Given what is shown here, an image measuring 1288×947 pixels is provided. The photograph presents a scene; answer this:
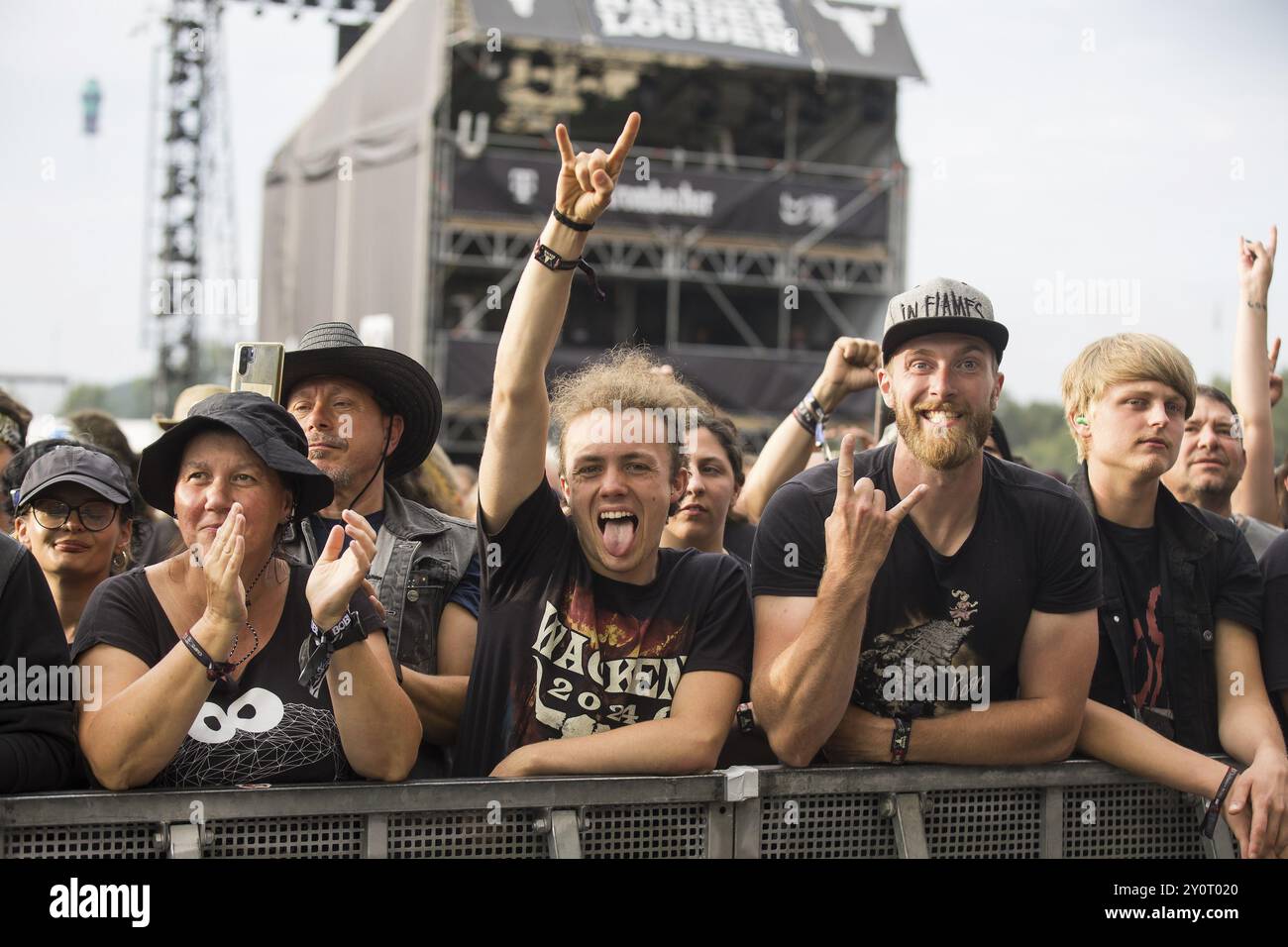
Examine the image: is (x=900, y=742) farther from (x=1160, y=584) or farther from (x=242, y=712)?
(x=242, y=712)

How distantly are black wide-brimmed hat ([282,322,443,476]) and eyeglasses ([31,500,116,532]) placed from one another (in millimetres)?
620

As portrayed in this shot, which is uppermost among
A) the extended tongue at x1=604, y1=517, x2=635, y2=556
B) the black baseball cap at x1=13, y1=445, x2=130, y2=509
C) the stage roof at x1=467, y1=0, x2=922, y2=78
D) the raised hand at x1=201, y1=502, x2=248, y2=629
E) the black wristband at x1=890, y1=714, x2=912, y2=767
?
the stage roof at x1=467, y1=0, x2=922, y2=78

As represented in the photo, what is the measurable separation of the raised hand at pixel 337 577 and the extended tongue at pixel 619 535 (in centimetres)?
62

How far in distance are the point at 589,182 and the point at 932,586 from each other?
4.04 feet

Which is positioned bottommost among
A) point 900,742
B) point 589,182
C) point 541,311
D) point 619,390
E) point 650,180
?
point 900,742

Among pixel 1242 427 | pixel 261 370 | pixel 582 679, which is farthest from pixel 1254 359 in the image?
pixel 261 370

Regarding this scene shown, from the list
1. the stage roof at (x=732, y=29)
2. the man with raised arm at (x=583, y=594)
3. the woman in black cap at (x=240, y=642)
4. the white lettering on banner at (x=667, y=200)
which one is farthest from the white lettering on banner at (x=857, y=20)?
the woman in black cap at (x=240, y=642)

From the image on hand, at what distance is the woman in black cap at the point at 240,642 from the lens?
104 inches

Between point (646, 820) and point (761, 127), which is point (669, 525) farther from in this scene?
point (761, 127)

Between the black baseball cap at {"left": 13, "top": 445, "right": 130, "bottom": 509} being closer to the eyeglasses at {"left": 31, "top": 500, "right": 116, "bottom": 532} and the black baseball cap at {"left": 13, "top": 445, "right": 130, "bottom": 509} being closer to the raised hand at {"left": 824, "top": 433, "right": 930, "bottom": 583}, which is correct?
the eyeglasses at {"left": 31, "top": 500, "right": 116, "bottom": 532}

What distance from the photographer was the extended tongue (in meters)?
3.20

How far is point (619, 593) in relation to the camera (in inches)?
127

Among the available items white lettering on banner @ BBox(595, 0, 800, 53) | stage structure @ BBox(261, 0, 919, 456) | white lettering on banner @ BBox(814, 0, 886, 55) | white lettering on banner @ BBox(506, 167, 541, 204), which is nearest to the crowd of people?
stage structure @ BBox(261, 0, 919, 456)
